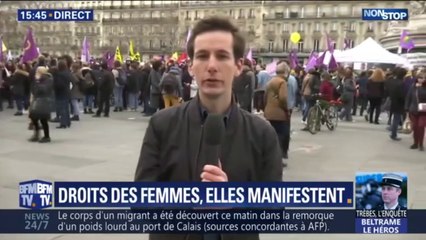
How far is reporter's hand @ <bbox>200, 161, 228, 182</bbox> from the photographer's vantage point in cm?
198

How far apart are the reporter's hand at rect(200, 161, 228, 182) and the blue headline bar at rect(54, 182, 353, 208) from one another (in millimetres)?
44

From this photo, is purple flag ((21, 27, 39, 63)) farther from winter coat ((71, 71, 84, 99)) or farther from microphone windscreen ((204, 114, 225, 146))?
microphone windscreen ((204, 114, 225, 146))

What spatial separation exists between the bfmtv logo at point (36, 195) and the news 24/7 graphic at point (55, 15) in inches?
100

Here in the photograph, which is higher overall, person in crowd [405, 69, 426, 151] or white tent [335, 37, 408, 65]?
white tent [335, 37, 408, 65]

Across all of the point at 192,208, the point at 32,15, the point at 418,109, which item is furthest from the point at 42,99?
the point at 192,208

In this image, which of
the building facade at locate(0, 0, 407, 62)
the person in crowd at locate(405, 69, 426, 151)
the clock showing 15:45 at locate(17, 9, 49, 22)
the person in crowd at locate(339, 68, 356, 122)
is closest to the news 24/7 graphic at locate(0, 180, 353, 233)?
the clock showing 15:45 at locate(17, 9, 49, 22)

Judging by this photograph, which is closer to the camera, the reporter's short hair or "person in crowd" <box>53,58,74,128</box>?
the reporter's short hair

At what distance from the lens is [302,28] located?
97.0 metres

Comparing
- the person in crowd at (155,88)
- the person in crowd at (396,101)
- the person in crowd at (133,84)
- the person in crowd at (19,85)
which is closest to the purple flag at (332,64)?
the person in crowd at (133,84)

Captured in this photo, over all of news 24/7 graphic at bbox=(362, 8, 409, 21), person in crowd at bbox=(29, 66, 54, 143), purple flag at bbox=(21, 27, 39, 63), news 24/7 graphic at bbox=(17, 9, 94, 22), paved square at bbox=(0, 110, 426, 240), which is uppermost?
news 24/7 graphic at bbox=(362, 8, 409, 21)

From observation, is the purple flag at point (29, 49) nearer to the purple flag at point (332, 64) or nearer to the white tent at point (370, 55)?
the purple flag at point (332, 64)

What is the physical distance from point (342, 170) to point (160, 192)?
6417mm

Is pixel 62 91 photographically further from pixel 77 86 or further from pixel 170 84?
pixel 170 84

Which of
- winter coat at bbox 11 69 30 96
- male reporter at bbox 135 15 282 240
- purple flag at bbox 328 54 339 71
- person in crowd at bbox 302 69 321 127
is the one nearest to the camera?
male reporter at bbox 135 15 282 240
